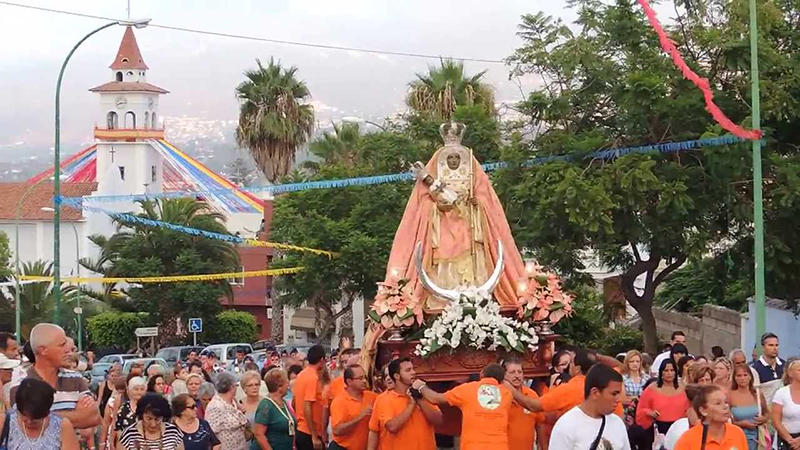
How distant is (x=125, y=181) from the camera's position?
4616 inches

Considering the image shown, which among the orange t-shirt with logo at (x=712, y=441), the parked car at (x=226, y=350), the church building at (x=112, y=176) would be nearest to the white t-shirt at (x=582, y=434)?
the orange t-shirt with logo at (x=712, y=441)

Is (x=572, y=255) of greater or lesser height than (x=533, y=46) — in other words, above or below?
below

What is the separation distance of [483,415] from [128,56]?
4245 inches

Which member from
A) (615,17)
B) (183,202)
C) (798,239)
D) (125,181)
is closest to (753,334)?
(798,239)

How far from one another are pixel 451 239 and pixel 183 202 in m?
50.4

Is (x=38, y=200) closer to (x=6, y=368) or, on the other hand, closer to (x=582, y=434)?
(x=6, y=368)

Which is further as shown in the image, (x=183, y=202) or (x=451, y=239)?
(x=183, y=202)

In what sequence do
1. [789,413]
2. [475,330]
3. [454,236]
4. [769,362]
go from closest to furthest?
[789,413] → [769,362] → [475,330] → [454,236]

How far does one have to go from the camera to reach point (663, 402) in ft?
50.1

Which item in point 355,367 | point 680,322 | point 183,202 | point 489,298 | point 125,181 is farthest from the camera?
point 125,181

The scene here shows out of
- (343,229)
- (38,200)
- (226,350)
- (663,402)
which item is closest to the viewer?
(663,402)

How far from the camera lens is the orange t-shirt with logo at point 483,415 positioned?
43.2 feet

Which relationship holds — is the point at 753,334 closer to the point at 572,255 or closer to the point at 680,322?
the point at 572,255

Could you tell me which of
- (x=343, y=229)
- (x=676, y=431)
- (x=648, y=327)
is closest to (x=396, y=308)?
(x=676, y=431)
